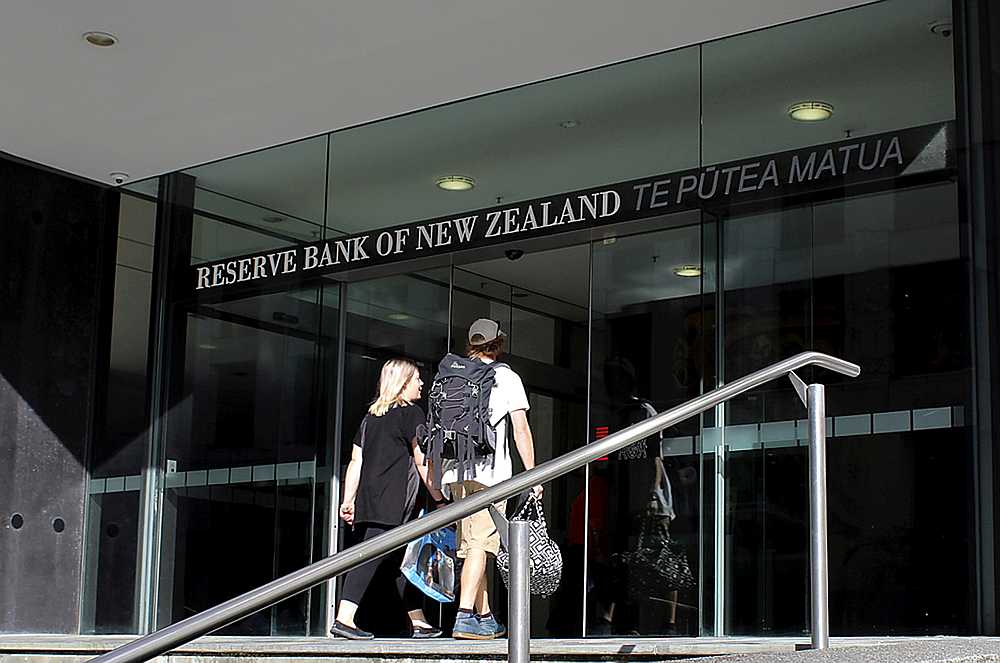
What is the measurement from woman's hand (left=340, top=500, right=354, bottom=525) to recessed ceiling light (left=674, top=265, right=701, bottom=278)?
2.58m

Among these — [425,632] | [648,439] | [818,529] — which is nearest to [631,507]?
[648,439]

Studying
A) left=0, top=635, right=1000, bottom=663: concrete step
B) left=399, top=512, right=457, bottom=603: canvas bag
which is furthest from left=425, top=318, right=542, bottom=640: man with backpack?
left=0, top=635, right=1000, bottom=663: concrete step

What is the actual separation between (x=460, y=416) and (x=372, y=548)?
17.0ft

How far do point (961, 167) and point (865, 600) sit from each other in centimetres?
230

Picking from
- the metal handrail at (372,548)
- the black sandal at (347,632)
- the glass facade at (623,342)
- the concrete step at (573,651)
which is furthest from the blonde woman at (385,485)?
the metal handrail at (372,548)

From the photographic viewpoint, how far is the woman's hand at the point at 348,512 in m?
8.69

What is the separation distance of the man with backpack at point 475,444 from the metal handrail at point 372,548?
12.4 feet

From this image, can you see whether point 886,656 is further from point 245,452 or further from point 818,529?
point 245,452

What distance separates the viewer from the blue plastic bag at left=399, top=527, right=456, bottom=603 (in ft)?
28.2

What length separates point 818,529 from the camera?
426cm

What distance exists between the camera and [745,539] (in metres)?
7.40

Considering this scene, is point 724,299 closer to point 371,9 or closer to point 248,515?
point 371,9

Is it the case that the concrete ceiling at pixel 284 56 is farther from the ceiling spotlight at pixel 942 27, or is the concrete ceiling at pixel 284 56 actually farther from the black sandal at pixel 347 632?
the black sandal at pixel 347 632

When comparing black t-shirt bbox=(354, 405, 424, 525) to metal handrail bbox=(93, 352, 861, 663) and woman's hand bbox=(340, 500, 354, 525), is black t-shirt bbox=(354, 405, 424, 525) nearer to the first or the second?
woman's hand bbox=(340, 500, 354, 525)
